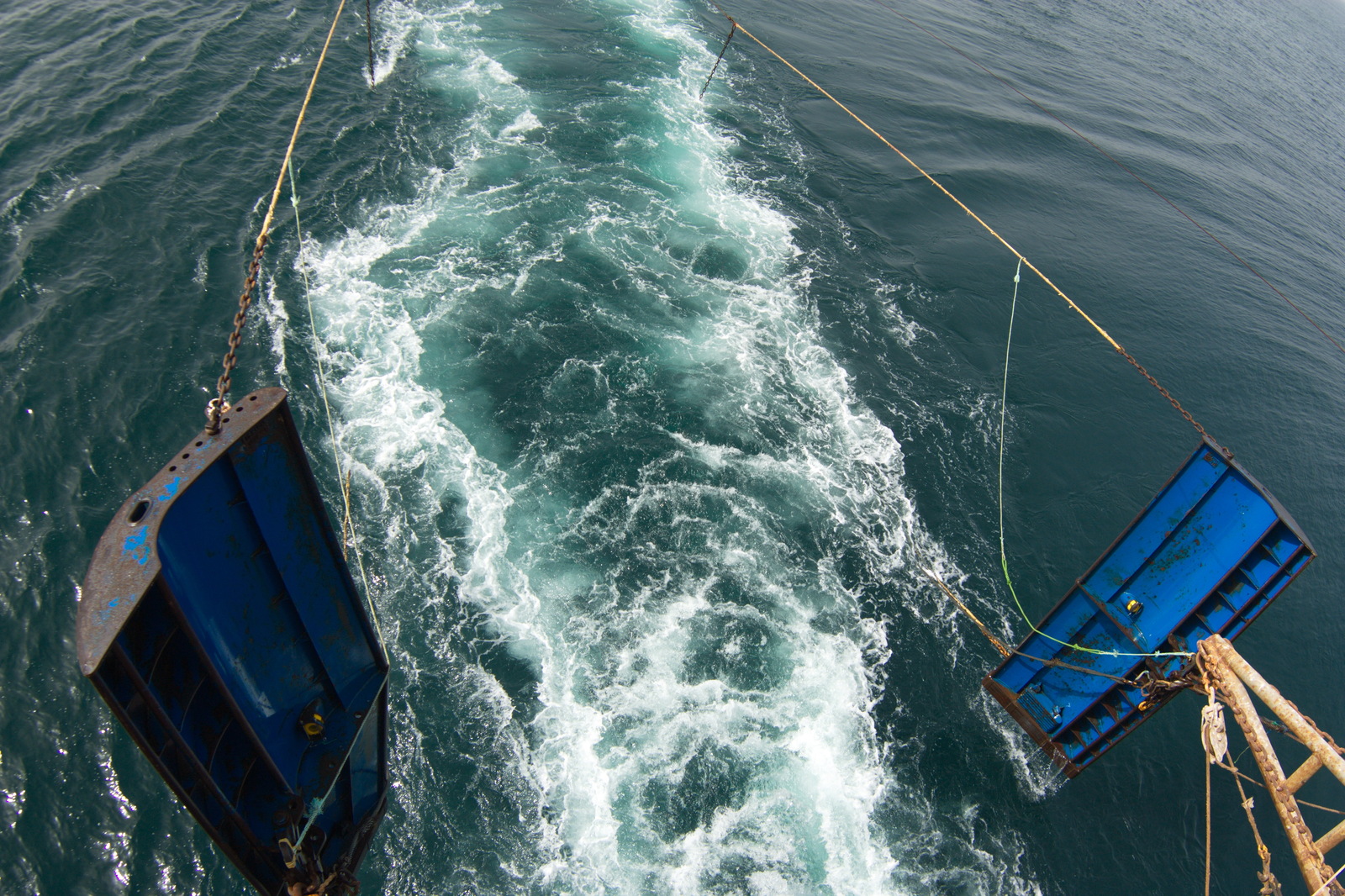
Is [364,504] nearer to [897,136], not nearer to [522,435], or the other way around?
[522,435]

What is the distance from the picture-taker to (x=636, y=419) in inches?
878

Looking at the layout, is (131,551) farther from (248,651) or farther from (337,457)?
(337,457)

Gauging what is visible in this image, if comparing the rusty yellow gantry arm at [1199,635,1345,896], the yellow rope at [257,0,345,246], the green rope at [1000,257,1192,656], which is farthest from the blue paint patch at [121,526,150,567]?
the green rope at [1000,257,1192,656]

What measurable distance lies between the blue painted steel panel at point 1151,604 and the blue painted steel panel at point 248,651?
49.9ft

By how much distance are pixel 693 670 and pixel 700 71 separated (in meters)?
36.3

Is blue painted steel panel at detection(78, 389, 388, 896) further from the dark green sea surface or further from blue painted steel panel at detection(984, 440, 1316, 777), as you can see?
blue painted steel panel at detection(984, 440, 1316, 777)

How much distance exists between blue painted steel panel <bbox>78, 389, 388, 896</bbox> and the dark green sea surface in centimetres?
442

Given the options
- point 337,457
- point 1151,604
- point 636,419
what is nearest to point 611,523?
point 636,419

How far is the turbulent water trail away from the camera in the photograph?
14.9 meters

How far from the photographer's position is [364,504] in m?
18.8

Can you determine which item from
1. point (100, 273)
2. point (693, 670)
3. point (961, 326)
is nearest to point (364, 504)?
point (693, 670)

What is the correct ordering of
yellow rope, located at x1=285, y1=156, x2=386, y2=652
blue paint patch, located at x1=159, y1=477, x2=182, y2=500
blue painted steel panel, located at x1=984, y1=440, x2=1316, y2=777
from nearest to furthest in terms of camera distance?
blue paint patch, located at x1=159, y1=477, x2=182, y2=500 → blue painted steel panel, located at x1=984, y1=440, x2=1316, y2=777 → yellow rope, located at x1=285, y1=156, x2=386, y2=652

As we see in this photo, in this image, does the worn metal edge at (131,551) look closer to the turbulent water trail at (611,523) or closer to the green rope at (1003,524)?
the turbulent water trail at (611,523)

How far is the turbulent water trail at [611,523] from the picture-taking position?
1491 cm
